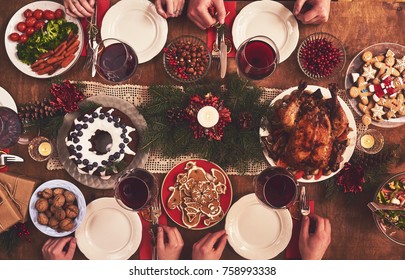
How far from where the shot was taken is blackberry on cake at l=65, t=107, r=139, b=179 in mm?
1404

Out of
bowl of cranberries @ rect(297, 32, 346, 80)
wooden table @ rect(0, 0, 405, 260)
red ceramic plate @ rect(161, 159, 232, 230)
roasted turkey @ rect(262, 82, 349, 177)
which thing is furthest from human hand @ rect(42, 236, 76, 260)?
bowl of cranberries @ rect(297, 32, 346, 80)

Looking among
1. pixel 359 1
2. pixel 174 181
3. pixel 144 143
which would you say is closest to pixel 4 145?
pixel 144 143

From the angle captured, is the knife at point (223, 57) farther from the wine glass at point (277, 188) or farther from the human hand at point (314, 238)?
the human hand at point (314, 238)

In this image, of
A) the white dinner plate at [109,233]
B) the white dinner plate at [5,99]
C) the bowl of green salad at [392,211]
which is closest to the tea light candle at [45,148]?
Result: the white dinner plate at [5,99]

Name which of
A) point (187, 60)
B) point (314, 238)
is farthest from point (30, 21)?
point (314, 238)

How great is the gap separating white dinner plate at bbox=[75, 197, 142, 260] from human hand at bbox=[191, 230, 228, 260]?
0.24 meters

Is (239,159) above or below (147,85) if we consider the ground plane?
below

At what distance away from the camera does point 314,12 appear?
4.56ft

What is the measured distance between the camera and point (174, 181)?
57.5 inches

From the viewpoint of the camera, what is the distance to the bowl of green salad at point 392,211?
1.43m

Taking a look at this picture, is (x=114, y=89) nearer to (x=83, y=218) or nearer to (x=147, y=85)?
(x=147, y=85)

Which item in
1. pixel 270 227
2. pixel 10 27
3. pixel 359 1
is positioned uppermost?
pixel 359 1

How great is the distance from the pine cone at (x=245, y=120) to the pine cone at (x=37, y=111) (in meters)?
0.71

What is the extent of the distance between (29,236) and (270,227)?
0.97m
